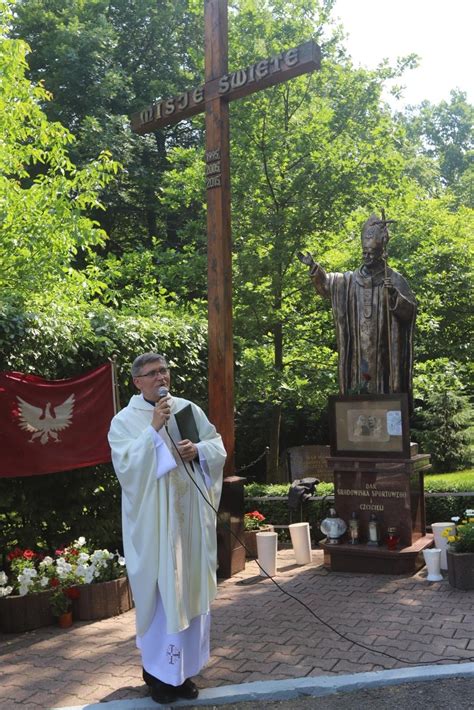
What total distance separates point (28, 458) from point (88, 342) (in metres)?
1.53

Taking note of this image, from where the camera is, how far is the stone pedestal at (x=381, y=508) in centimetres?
707

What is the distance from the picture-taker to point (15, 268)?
29.0 feet

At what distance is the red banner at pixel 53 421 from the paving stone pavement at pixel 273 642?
1.45 m

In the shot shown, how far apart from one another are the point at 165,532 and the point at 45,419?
2566 millimetres

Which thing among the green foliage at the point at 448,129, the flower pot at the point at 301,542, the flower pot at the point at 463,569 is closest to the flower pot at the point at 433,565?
the flower pot at the point at 463,569

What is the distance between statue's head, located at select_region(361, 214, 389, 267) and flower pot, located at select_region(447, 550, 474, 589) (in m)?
3.39

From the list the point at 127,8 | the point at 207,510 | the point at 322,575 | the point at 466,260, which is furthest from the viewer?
the point at 127,8

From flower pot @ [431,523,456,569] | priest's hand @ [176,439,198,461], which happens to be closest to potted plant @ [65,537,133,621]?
priest's hand @ [176,439,198,461]

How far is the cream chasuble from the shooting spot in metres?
4.14

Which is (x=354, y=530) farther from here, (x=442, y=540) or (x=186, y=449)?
(x=186, y=449)

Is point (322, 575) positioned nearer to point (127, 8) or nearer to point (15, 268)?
point (15, 268)

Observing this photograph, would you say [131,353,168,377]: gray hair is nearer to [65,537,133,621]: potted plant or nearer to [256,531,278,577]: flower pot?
[65,537,133,621]: potted plant

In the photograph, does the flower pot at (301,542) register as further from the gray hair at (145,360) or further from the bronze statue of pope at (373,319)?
the gray hair at (145,360)

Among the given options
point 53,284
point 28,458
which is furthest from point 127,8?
point 28,458
